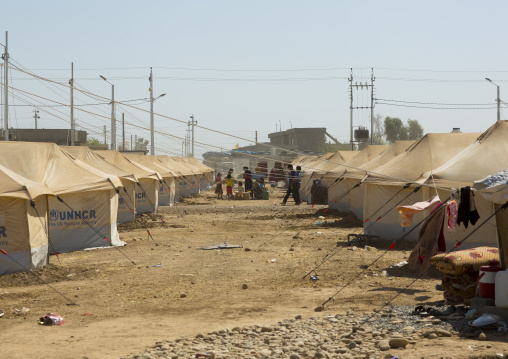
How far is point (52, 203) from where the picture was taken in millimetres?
17203

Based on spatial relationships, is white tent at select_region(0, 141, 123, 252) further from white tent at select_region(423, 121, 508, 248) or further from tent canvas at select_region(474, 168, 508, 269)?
tent canvas at select_region(474, 168, 508, 269)

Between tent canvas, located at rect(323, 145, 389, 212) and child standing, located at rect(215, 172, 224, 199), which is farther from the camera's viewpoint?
child standing, located at rect(215, 172, 224, 199)

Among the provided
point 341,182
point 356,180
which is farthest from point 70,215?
point 341,182

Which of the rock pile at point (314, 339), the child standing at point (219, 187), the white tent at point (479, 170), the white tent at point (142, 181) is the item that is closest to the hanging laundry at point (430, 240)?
the white tent at point (479, 170)

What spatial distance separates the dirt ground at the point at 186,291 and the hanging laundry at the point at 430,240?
0.50 meters

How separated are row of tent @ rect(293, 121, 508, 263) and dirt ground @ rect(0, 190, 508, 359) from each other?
3.62ft

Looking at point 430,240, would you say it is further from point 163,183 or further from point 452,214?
point 163,183

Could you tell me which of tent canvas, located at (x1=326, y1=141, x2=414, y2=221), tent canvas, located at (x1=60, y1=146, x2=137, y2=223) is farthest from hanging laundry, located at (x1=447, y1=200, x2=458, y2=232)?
tent canvas, located at (x1=60, y1=146, x2=137, y2=223)

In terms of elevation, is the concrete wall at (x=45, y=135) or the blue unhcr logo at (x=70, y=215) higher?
the concrete wall at (x=45, y=135)

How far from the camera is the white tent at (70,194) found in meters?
16.2

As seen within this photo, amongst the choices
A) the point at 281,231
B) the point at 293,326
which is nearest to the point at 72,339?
the point at 293,326

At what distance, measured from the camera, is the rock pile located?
779cm

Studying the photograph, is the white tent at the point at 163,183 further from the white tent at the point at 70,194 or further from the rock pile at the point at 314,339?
the rock pile at the point at 314,339

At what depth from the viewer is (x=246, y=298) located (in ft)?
37.0
